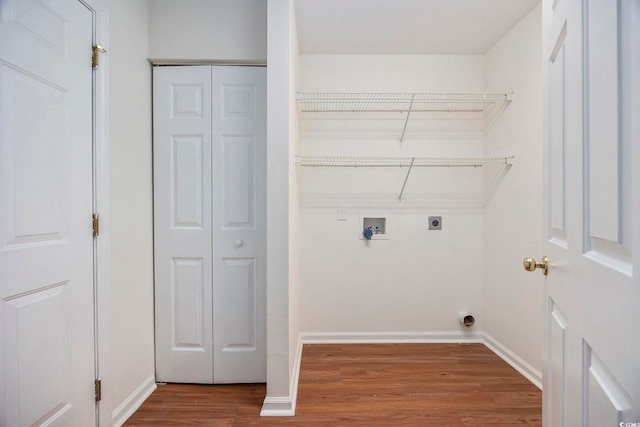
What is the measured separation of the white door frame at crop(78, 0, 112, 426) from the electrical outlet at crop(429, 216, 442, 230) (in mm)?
2264

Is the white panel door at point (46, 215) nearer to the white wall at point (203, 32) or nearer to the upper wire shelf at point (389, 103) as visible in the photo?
the white wall at point (203, 32)

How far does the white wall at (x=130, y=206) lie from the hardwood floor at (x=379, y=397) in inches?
11.5

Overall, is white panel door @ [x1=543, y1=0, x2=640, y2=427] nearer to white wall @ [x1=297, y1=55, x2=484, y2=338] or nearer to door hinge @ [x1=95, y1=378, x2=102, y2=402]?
white wall @ [x1=297, y1=55, x2=484, y2=338]

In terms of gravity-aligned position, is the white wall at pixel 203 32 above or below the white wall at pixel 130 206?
above

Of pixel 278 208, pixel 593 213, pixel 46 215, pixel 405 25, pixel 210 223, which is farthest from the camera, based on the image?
pixel 405 25

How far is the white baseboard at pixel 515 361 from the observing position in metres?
1.97

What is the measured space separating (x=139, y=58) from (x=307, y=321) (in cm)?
221

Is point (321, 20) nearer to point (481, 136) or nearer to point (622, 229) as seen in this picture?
point (481, 136)

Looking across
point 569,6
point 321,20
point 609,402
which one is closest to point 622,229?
point 609,402

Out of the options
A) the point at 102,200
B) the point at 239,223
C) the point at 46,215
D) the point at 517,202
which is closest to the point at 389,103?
the point at 517,202

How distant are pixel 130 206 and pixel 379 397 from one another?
182 centimetres

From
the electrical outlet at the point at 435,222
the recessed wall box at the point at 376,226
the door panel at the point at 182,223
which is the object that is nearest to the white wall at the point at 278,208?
the door panel at the point at 182,223

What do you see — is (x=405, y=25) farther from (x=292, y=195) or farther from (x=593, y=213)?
(x=593, y=213)

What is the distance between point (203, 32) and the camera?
1.87 m
